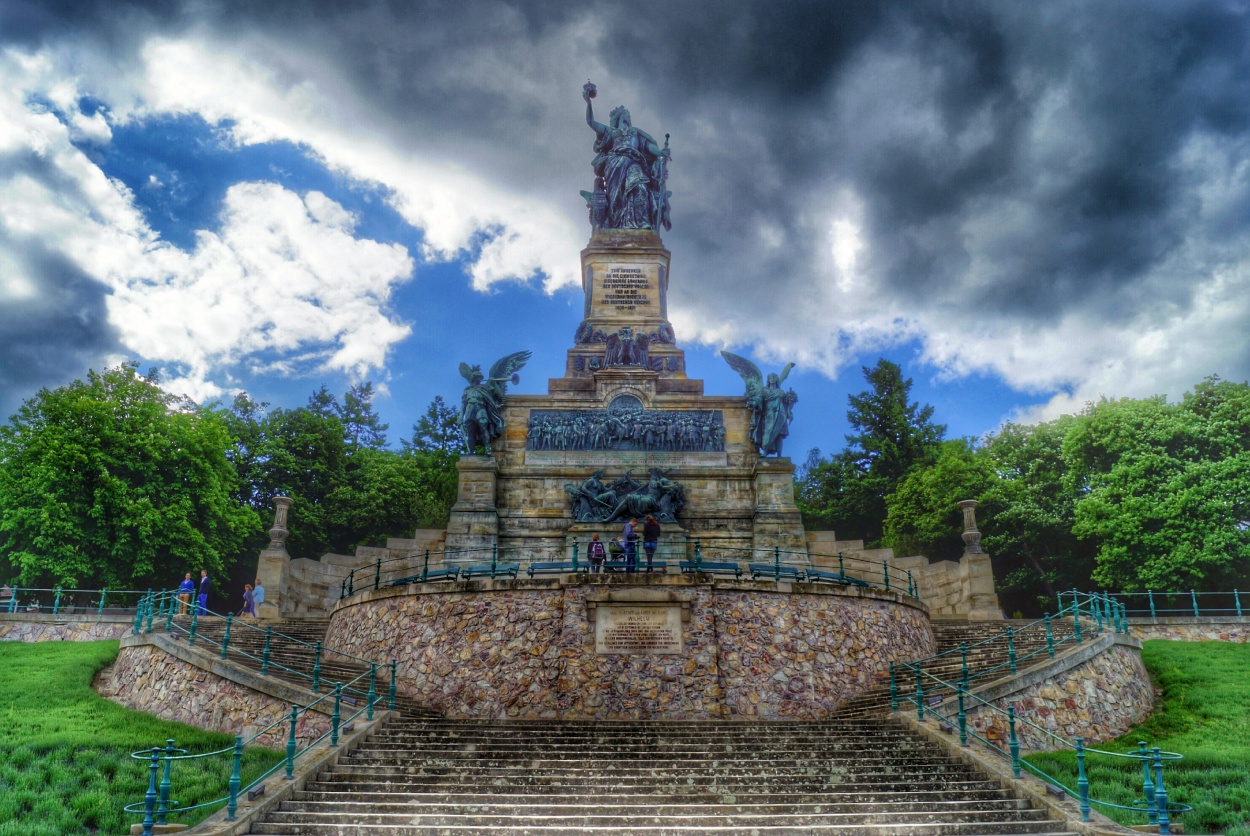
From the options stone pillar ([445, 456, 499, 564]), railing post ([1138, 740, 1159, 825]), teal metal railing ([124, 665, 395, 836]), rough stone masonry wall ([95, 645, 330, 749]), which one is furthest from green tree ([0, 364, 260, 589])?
railing post ([1138, 740, 1159, 825])

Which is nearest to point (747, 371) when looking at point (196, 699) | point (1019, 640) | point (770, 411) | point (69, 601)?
point (770, 411)

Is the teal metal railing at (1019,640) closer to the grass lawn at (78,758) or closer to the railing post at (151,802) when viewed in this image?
the grass lawn at (78,758)

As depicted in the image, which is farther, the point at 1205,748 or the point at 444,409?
the point at 444,409

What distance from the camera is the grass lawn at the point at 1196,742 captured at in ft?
38.8

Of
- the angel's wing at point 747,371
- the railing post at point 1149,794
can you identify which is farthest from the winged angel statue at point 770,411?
the railing post at point 1149,794

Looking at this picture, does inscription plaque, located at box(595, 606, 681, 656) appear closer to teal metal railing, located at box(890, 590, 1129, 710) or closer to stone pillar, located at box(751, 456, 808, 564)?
teal metal railing, located at box(890, 590, 1129, 710)

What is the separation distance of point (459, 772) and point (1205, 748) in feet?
37.9

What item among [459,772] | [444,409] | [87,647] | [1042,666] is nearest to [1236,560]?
[1042,666]

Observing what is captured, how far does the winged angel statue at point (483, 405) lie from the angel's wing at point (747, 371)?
23.0 feet

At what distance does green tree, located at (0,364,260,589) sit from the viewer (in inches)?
1172

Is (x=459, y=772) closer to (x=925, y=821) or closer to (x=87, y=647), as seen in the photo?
(x=925, y=821)

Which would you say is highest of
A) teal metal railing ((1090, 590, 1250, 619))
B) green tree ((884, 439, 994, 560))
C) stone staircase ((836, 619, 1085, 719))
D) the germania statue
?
the germania statue

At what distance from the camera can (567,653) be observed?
57.1 feet

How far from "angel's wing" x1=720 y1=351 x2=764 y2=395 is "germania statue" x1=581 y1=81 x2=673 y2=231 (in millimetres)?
6827
